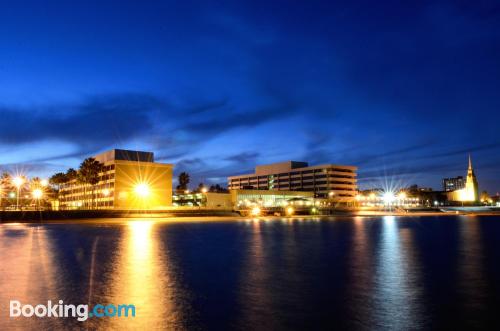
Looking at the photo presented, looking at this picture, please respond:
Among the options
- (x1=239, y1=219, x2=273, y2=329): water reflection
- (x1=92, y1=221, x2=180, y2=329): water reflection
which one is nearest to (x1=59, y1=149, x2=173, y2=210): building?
(x1=92, y1=221, x2=180, y2=329): water reflection

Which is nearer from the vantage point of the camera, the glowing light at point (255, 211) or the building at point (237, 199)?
the glowing light at point (255, 211)

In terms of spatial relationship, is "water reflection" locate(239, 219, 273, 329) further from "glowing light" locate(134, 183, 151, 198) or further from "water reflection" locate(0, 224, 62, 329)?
"glowing light" locate(134, 183, 151, 198)

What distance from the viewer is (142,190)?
5595 inches

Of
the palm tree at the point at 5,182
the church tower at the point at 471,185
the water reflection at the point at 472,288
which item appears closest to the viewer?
the water reflection at the point at 472,288

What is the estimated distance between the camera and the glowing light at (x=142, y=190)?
468 feet

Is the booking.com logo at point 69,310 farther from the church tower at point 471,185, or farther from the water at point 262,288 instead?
the church tower at point 471,185

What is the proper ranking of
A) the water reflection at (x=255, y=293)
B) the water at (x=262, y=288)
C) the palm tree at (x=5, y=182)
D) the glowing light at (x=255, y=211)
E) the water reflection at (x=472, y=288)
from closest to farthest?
the water at (x=262, y=288) → the water reflection at (x=255, y=293) → the water reflection at (x=472, y=288) → the glowing light at (x=255, y=211) → the palm tree at (x=5, y=182)

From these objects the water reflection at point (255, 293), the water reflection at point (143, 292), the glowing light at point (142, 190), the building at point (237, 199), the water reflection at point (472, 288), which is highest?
the glowing light at point (142, 190)

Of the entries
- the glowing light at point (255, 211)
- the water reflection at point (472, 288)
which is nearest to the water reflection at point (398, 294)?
the water reflection at point (472, 288)

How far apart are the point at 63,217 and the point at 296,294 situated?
2891 inches

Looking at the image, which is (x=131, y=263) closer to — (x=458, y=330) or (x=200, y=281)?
(x=200, y=281)

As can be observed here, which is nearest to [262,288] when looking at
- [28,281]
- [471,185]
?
[28,281]

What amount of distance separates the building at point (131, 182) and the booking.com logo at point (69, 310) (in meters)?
132

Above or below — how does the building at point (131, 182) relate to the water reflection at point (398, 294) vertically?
above
